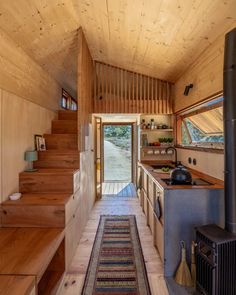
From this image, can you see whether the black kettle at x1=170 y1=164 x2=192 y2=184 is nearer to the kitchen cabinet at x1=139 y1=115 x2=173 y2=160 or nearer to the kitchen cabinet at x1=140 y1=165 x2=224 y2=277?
the kitchen cabinet at x1=140 y1=165 x2=224 y2=277

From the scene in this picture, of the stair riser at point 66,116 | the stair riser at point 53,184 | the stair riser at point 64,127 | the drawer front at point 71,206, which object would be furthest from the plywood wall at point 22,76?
the drawer front at point 71,206

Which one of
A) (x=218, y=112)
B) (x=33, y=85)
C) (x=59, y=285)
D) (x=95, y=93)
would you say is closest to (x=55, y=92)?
(x=95, y=93)

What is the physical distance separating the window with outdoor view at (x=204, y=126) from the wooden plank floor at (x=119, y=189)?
2.21m

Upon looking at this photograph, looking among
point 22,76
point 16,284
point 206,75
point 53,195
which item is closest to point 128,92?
point 206,75

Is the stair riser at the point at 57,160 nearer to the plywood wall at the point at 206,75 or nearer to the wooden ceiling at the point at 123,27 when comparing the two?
the wooden ceiling at the point at 123,27

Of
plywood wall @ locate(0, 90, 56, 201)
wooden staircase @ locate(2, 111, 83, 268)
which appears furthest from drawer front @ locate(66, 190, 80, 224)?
plywood wall @ locate(0, 90, 56, 201)

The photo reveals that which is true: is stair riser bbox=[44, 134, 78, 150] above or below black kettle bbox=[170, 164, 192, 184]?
above

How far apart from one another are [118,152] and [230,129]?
5.73m

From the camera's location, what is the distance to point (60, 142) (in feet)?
12.0

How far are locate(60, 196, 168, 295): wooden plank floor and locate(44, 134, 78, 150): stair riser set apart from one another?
140cm

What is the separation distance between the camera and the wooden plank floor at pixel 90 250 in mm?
2156

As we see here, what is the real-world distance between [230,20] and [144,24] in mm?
965

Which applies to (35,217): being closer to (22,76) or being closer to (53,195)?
(53,195)

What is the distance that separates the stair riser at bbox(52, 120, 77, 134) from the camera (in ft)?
13.6
